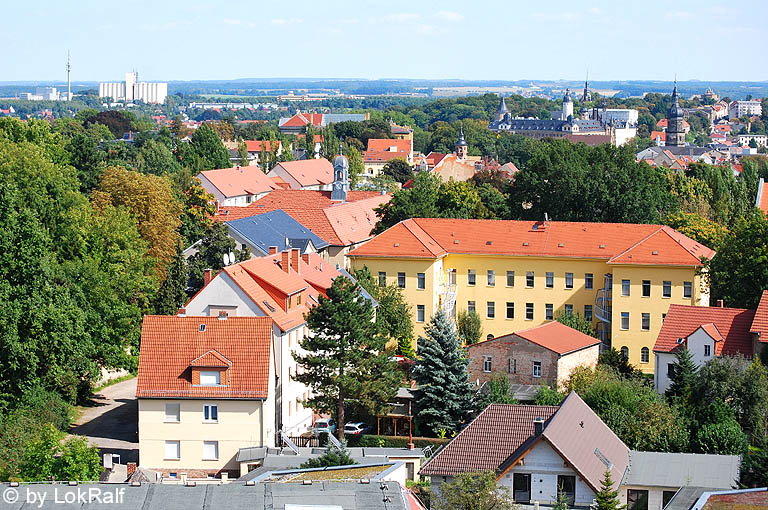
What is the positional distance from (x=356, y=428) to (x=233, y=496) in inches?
704

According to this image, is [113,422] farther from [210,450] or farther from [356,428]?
[356,428]

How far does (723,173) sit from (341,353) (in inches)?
2226

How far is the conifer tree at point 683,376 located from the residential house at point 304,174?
61.6 meters

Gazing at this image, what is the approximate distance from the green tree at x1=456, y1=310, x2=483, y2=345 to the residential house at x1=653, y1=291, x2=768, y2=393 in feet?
35.8

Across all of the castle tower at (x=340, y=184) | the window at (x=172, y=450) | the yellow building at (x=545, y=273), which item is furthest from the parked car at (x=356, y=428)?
the castle tower at (x=340, y=184)

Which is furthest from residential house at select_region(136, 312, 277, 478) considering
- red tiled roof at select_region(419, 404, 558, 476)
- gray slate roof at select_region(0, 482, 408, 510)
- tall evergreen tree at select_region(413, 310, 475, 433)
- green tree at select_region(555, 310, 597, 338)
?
green tree at select_region(555, 310, 597, 338)

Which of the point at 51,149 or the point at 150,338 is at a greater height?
the point at 51,149

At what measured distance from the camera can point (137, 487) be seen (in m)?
24.4

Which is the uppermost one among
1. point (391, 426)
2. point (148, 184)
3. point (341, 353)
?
point (148, 184)

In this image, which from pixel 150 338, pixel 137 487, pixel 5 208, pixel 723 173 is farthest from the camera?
pixel 723 173

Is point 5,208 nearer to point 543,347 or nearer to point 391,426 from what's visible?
point 391,426

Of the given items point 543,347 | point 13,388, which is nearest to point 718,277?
point 543,347

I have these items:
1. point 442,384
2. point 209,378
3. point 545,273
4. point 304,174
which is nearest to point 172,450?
point 209,378

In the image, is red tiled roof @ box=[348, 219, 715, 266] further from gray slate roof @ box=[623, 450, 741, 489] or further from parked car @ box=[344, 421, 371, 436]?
gray slate roof @ box=[623, 450, 741, 489]
